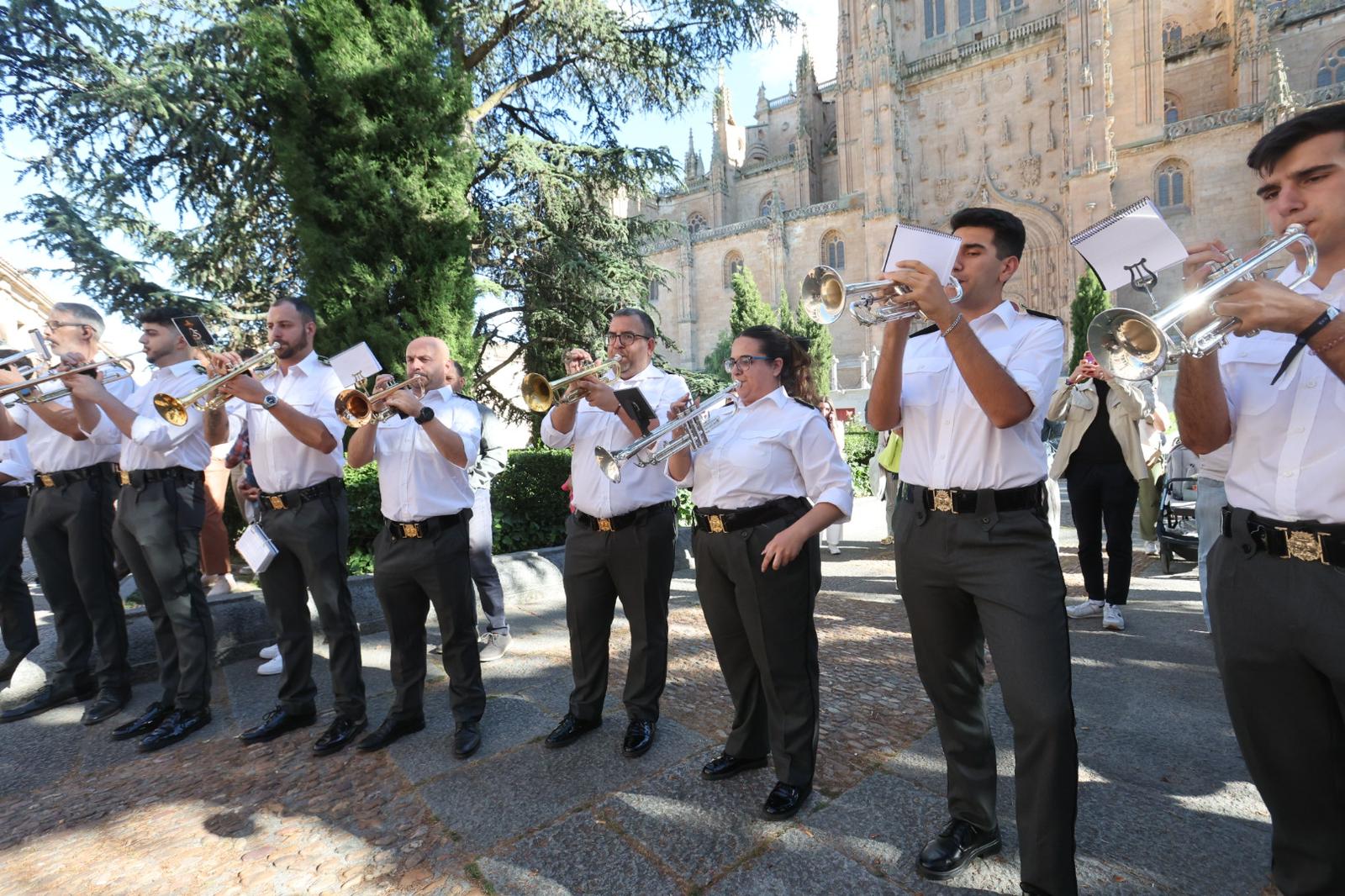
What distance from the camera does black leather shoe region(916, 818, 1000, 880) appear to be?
2463 mm

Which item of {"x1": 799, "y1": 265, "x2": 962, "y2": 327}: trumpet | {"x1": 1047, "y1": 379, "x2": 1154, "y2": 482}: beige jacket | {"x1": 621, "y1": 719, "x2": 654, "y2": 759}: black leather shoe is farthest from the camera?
{"x1": 1047, "y1": 379, "x2": 1154, "y2": 482}: beige jacket

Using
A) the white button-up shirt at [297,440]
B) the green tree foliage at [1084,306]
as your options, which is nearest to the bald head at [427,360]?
the white button-up shirt at [297,440]

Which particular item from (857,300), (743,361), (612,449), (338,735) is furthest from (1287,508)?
(338,735)

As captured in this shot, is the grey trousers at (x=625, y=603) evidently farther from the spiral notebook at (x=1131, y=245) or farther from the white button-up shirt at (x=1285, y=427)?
the white button-up shirt at (x=1285, y=427)

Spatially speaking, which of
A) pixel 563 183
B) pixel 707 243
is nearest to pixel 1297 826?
pixel 563 183

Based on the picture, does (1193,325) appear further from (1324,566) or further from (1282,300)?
(1324,566)

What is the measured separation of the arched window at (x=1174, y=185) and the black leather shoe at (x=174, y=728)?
3780 cm

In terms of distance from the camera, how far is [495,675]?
197 inches

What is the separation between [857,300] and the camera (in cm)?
262

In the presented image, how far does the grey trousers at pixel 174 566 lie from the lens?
4.23 metres

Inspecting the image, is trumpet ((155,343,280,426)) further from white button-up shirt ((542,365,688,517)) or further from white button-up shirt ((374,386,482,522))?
white button-up shirt ((542,365,688,517))

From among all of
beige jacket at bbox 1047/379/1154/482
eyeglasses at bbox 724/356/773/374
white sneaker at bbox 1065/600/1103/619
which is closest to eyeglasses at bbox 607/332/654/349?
eyeglasses at bbox 724/356/773/374

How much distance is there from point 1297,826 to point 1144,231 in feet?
6.23

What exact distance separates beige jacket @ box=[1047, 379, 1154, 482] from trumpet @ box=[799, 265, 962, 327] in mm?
3040
